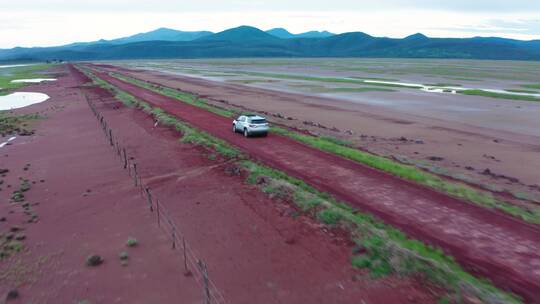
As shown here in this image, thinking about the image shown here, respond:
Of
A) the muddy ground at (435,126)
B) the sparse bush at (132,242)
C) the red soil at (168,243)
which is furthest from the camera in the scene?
the muddy ground at (435,126)

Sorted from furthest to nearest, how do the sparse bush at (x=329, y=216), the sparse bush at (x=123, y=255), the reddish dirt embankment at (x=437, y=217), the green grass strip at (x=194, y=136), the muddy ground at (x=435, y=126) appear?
the green grass strip at (x=194, y=136) → the muddy ground at (x=435, y=126) → the sparse bush at (x=329, y=216) → the sparse bush at (x=123, y=255) → the reddish dirt embankment at (x=437, y=217)

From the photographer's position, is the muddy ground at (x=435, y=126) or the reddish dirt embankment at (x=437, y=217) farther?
the muddy ground at (x=435, y=126)

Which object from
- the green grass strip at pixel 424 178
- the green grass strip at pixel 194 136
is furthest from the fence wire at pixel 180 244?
the green grass strip at pixel 424 178

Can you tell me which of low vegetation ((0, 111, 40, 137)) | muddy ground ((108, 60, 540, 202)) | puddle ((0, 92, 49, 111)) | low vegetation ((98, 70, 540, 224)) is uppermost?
low vegetation ((98, 70, 540, 224))

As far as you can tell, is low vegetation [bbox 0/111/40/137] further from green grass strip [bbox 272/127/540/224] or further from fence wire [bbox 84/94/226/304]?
green grass strip [bbox 272/127/540/224]

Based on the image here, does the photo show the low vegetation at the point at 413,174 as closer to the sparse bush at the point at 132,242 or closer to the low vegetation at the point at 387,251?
the low vegetation at the point at 387,251

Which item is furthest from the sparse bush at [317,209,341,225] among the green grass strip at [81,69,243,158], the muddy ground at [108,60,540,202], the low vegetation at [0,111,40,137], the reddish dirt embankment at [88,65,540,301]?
the low vegetation at [0,111,40,137]
